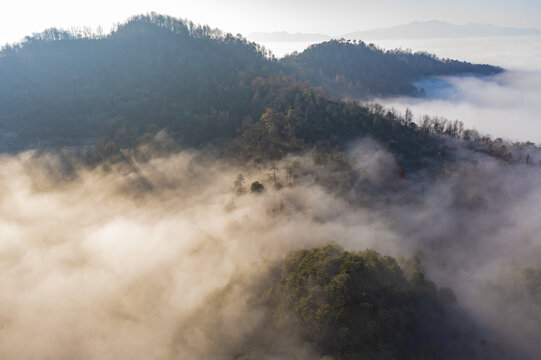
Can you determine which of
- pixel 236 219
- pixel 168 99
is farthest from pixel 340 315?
pixel 168 99

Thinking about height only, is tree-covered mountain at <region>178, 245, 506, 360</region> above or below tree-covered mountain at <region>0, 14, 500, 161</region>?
below

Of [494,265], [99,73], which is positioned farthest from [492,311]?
[99,73]

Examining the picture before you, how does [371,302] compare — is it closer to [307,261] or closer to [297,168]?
[307,261]

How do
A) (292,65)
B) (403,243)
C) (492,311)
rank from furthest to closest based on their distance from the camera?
(292,65) → (403,243) → (492,311)

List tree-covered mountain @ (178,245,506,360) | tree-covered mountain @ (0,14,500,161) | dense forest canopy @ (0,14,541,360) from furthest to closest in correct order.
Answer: tree-covered mountain @ (0,14,500,161) < dense forest canopy @ (0,14,541,360) < tree-covered mountain @ (178,245,506,360)

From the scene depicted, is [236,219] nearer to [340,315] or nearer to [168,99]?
[340,315]

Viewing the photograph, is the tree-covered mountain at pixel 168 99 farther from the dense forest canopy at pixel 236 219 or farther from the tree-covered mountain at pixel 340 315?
the tree-covered mountain at pixel 340 315

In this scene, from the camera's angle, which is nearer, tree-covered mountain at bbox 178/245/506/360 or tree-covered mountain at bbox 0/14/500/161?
tree-covered mountain at bbox 178/245/506/360

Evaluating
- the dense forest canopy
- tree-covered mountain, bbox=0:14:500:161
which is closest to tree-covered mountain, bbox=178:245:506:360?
the dense forest canopy

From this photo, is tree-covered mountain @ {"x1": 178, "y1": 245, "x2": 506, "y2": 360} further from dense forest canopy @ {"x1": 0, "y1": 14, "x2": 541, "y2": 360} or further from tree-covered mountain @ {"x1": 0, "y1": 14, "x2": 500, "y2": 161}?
tree-covered mountain @ {"x1": 0, "y1": 14, "x2": 500, "y2": 161}
